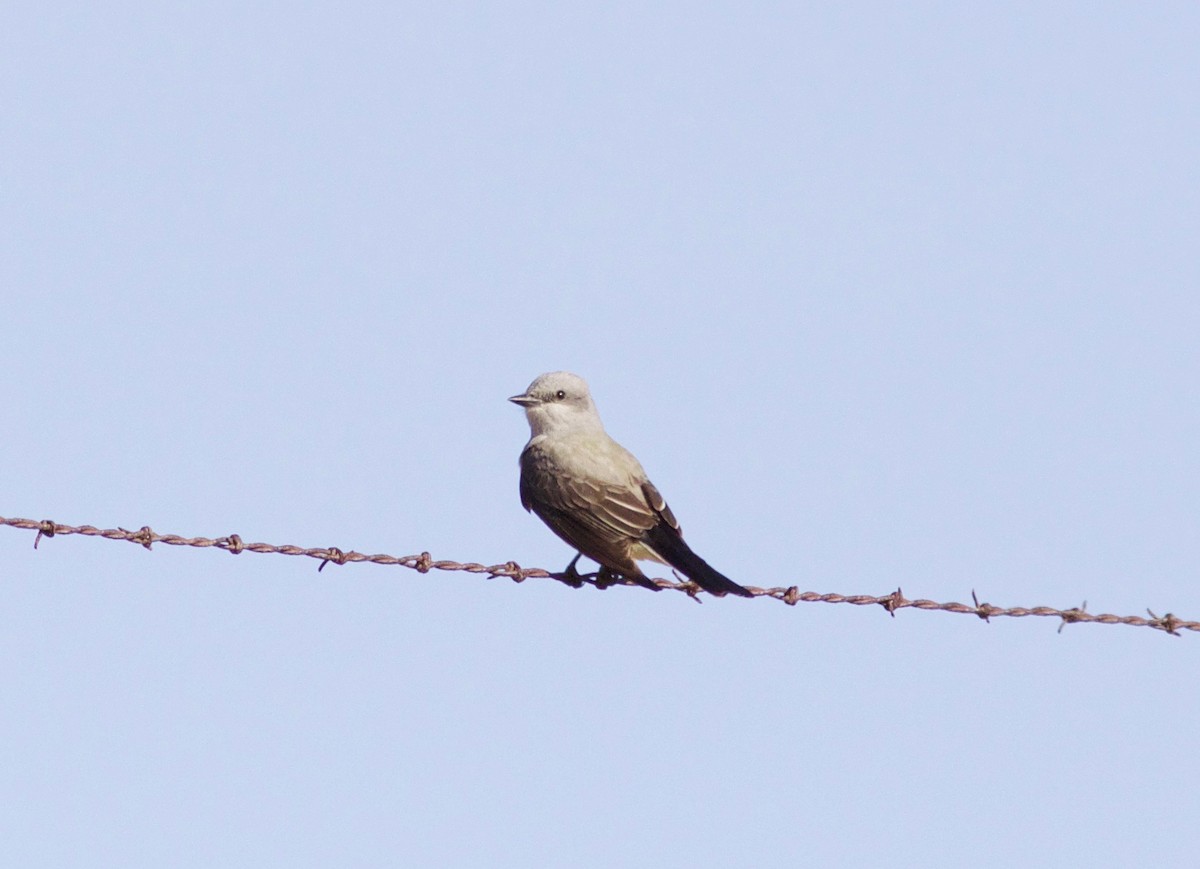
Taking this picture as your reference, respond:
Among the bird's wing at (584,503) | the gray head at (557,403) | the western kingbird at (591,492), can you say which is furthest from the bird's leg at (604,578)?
the gray head at (557,403)

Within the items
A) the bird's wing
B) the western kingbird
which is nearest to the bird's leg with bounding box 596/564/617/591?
the western kingbird

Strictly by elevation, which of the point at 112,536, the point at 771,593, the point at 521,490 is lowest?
the point at 112,536

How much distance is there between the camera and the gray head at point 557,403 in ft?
29.5

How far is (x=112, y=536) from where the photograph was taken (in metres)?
5.70

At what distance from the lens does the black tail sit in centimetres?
690

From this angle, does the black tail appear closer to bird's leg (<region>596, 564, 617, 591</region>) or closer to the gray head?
bird's leg (<region>596, 564, 617, 591</region>)

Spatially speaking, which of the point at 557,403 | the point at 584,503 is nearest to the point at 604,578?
the point at 584,503

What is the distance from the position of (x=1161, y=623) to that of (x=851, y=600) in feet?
4.33

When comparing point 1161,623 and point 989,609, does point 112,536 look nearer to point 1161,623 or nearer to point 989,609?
point 989,609

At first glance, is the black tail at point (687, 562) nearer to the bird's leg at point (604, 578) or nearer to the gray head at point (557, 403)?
the bird's leg at point (604, 578)

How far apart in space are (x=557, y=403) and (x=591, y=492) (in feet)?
3.48

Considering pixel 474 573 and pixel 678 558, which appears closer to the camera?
pixel 474 573

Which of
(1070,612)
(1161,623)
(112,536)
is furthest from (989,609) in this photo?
(112,536)

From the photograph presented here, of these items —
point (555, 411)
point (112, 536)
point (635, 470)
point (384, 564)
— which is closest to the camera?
point (112, 536)
